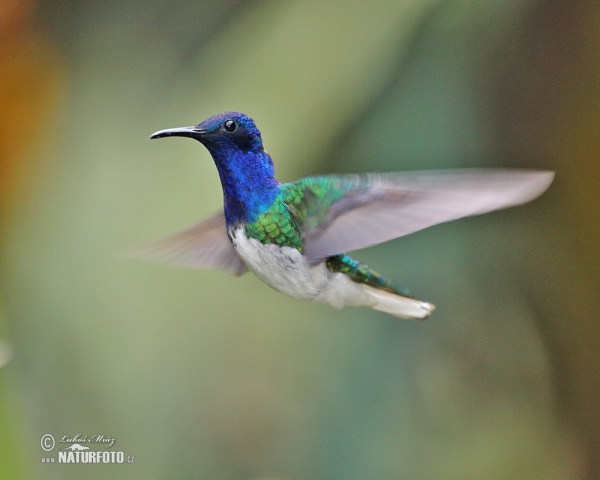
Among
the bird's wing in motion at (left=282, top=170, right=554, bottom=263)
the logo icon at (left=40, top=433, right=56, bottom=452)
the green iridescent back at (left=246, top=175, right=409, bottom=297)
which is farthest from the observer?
the logo icon at (left=40, top=433, right=56, bottom=452)

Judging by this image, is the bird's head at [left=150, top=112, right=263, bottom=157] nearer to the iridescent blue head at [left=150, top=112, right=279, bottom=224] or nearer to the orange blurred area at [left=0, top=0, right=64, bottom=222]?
the iridescent blue head at [left=150, top=112, right=279, bottom=224]

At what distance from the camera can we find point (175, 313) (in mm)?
928

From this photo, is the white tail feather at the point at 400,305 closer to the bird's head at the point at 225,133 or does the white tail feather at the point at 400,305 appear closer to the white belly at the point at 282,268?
the white belly at the point at 282,268

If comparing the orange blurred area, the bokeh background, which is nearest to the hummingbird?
the bokeh background

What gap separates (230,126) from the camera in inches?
15.5

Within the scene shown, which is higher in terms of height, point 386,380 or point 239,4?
point 239,4

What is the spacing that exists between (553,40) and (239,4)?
0.51 meters

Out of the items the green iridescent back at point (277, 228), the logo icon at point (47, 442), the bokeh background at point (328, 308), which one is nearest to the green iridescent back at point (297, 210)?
the green iridescent back at point (277, 228)

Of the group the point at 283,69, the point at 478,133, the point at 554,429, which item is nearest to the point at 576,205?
the point at 478,133

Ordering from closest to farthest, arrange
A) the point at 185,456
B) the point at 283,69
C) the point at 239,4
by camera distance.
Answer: the point at 283,69 → the point at 185,456 → the point at 239,4

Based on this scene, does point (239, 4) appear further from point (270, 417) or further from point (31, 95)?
point (270, 417)

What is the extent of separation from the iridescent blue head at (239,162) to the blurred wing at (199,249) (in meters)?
0.08

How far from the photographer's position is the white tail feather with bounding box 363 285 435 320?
0.51 m

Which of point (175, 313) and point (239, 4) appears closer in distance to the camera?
point (175, 313)
